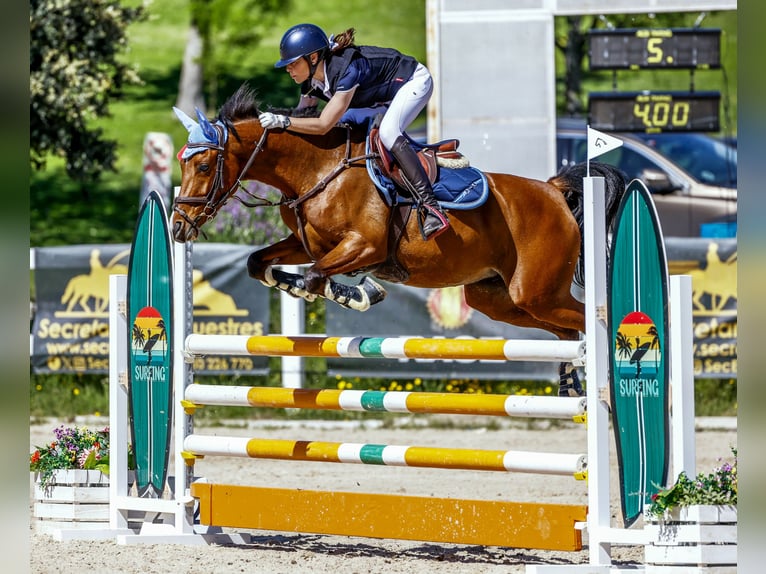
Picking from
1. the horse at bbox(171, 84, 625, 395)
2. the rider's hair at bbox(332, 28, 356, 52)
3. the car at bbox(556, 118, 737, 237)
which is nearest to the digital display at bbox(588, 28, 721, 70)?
the car at bbox(556, 118, 737, 237)

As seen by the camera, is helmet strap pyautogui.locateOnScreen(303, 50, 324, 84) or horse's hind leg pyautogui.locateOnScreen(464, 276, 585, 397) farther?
horse's hind leg pyautogui.locateOnScreen(464, 276, 585, 397)

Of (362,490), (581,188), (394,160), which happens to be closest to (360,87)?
(394,160)

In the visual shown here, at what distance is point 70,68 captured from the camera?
11.6m

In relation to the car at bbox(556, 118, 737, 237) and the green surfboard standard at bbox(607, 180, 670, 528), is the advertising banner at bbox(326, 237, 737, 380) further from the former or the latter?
the green surfboard standard at bbox(607, 180, 670, 528)

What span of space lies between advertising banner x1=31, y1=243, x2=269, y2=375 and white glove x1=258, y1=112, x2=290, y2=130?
4140 millimetres

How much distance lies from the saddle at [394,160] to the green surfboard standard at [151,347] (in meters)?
0.97

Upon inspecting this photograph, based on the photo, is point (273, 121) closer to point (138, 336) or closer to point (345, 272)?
point (345, 272)

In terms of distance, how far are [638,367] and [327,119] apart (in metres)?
1.57

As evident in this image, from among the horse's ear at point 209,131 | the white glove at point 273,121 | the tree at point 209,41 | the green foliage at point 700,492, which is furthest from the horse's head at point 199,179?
the tree at point 209,41

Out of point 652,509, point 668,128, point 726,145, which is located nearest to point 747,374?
point 652,509

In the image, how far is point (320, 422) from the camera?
8.55 m

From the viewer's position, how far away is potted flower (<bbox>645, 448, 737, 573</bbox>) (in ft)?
11.8

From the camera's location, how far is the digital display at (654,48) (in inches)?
370

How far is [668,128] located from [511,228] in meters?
5.31
